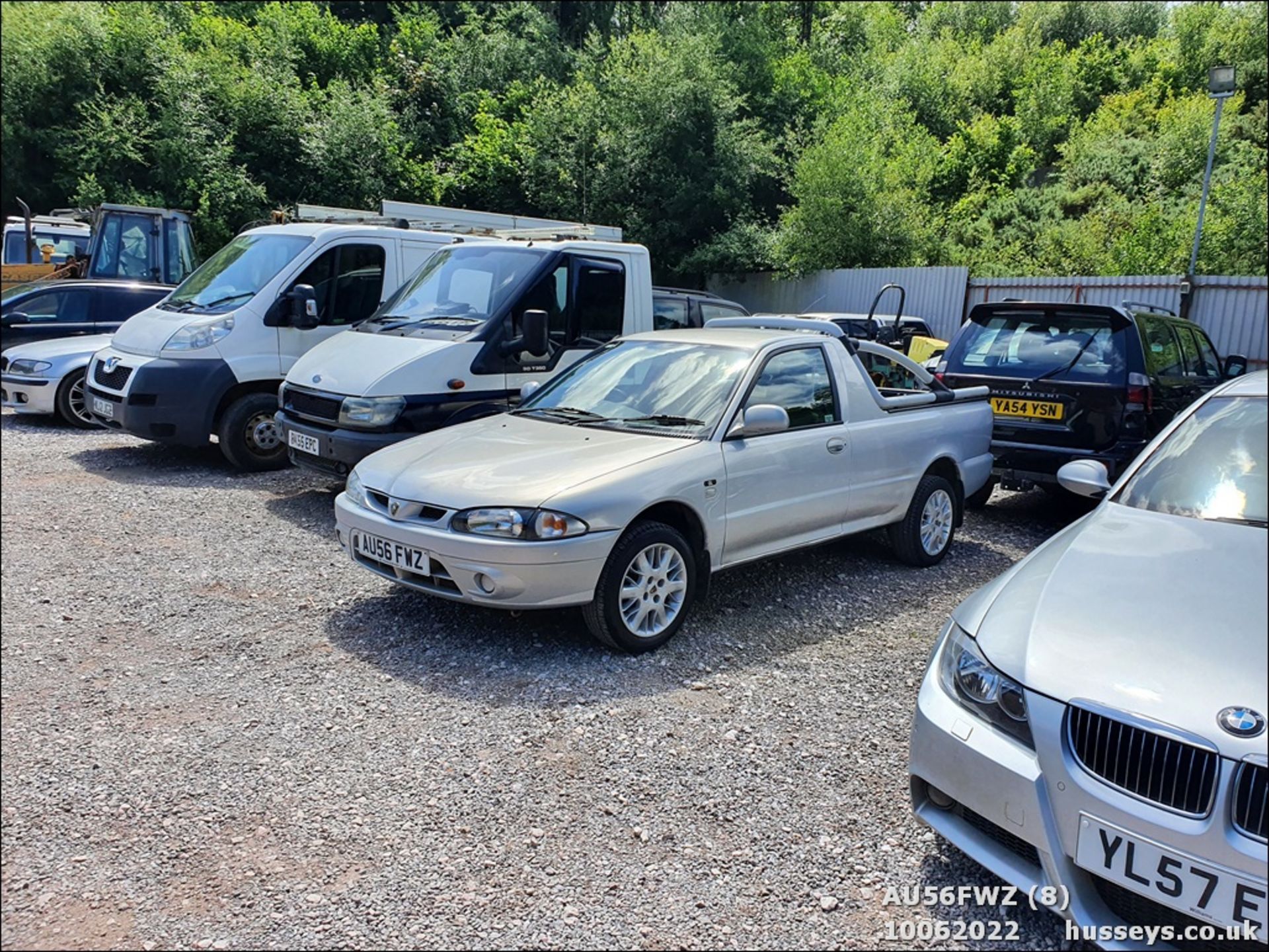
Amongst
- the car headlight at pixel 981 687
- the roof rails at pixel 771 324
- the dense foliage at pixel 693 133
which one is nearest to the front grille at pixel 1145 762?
the car headlight at pixel 981 687

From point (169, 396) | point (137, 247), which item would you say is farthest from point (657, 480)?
point (137, 247)

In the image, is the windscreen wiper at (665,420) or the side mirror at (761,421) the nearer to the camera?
the side mirror at (761,421)

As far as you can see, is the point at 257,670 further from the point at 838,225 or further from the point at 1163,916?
the point at 838,225

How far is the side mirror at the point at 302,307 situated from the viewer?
26.8 feet

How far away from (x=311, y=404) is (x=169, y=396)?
1.70 m

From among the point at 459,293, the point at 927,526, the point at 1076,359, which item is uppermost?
the point at 459,293

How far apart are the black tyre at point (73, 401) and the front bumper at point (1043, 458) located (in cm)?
935

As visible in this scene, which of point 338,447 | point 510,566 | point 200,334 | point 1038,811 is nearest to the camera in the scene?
point 1038,811

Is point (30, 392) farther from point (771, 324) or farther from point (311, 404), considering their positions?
point (771, 324)

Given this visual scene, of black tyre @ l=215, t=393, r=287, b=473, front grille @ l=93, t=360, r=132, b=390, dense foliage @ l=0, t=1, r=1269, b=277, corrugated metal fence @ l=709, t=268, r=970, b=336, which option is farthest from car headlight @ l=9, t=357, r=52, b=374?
corrugated metal fence @ l=709, t=268, r=970, b=336

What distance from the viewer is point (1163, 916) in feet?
7.93

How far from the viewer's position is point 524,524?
14.0 feet

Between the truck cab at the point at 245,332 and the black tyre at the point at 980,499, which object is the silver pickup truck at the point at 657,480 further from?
the truck cab at the point at 245,332

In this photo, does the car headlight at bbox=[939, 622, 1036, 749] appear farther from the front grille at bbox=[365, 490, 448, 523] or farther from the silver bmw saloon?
the front grille at bbox=[365, 490, 448, 523]
